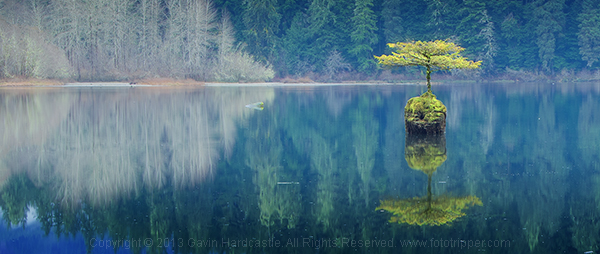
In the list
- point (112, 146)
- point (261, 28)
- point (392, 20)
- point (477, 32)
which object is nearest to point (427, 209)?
point (112, 146)

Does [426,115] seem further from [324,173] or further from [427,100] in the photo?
[324,173]

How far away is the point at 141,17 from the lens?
76000 mm

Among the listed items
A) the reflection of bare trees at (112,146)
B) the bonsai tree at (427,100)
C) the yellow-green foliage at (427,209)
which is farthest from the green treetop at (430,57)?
the yellow-green foliage at (427,209)

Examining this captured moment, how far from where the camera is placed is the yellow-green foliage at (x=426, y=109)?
60.4ft

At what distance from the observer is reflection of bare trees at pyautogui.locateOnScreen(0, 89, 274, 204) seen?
12.1 meters

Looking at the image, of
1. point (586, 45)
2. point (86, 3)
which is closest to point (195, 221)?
point (86, 3)

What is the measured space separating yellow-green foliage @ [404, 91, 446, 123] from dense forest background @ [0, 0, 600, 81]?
55847 mm

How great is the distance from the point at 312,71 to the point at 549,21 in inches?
1486

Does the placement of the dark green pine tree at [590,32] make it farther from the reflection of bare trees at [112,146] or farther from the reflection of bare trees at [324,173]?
the reflection of bare trees at [324,173]

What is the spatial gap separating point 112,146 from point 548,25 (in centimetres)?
7956

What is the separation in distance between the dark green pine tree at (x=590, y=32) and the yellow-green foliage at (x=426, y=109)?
71.8m

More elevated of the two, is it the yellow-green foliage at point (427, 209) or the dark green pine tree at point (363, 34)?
the dark green pine tree at point (363, 34)

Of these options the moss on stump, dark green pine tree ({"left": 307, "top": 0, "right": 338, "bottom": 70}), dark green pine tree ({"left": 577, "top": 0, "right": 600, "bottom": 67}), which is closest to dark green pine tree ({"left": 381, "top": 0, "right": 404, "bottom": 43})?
dark green pine tree ({"left": 307, "top": 0, "right": 338, "bottom": 70})

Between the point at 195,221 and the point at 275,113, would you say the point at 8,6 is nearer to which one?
the point at 275,113
